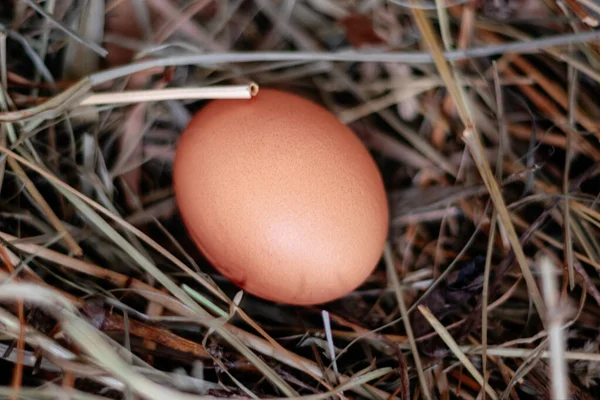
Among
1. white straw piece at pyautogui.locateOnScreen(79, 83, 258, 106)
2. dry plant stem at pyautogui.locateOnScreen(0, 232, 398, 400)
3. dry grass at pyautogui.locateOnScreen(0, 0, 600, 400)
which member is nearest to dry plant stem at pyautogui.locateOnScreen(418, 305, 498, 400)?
dry grass at pyautogui.locateOnScreen(0, 0, 600, 400)

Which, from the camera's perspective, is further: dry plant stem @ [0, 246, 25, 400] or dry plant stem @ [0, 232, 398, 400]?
dry plant stem @ [0, 232, 398, 400]

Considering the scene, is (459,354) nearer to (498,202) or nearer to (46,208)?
(498,202)

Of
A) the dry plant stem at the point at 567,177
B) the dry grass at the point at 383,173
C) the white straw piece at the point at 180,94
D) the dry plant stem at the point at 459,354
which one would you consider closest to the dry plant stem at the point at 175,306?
the dry grass at the point at 383,173

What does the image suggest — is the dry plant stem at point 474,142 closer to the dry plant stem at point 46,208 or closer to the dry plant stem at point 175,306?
the dry plant stem at point 175,306

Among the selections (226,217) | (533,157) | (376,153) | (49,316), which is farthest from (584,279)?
(49,316)

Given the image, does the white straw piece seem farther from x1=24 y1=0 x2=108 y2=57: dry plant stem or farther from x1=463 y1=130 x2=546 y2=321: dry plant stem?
x1=463 y1=130 x2=546 y2=321: dry plant stem

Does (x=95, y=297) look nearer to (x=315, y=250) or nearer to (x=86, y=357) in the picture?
(x=86, y=357)
